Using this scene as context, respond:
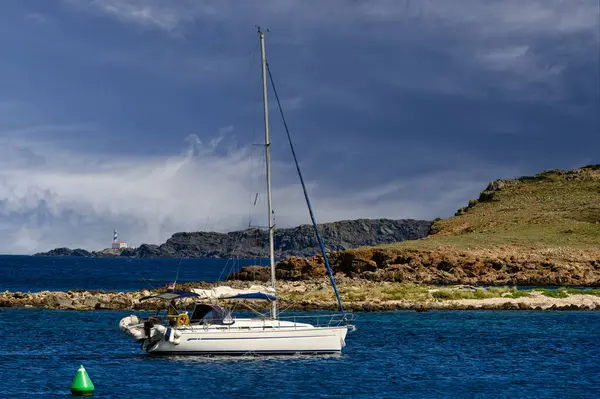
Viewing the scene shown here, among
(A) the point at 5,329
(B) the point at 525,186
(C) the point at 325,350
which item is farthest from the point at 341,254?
(B) the point at 525,186

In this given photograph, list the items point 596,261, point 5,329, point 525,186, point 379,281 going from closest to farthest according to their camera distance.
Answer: point 5,329 < point 379,281 < point 596,261 < point 525,186

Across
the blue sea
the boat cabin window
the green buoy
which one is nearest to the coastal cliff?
the blue sea

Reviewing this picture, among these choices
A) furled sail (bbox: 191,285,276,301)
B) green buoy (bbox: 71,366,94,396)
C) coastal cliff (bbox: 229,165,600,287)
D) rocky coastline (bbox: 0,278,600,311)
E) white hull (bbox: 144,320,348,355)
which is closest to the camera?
green buoy (bbox: 71,366,94,396)

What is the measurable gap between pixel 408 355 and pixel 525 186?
486 feet

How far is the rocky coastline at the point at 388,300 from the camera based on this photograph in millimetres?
69812

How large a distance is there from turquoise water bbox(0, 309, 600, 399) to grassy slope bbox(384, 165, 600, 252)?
6941cm

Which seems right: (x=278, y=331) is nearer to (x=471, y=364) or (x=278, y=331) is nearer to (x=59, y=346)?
(x=471, y=364)

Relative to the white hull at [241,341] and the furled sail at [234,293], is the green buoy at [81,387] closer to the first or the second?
the white hull at [241,341]

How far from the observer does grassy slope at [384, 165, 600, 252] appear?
128175mm

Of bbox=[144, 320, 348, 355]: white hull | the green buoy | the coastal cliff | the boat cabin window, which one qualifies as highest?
the coastal cliff

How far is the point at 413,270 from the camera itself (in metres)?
105

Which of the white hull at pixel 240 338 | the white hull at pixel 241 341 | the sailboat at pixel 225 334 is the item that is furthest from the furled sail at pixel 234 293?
the white hull at pixel 241 341

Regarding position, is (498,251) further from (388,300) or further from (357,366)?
(357,366)

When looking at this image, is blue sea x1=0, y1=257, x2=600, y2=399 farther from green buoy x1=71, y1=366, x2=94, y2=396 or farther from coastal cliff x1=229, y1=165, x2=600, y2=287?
coastal cliff x1=229, y1=165, x2=600, y2=287
